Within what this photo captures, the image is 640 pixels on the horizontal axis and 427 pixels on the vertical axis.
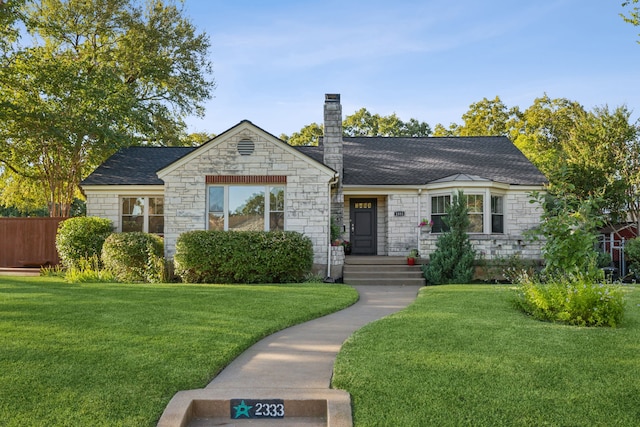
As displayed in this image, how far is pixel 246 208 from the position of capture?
1440 cm

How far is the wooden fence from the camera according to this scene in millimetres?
17750

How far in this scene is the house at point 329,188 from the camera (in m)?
14.2

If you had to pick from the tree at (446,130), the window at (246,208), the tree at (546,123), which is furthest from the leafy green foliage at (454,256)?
the tree at (446,130)

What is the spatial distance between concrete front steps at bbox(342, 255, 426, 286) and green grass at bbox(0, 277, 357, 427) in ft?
10.8

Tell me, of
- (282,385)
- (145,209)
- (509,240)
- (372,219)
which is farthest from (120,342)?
(372,219)

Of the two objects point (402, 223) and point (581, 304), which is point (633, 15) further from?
point (402, 223)

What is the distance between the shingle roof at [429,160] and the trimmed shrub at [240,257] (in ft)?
13.1

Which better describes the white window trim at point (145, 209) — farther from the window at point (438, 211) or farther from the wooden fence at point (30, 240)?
the window at point (438, 211)

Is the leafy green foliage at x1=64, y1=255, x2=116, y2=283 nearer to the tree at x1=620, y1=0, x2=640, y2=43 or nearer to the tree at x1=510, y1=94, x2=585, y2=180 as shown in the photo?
the tree at x1=620, y1=0, x2=640, y2=43

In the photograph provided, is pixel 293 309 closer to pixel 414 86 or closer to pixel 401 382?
pixel 401 382

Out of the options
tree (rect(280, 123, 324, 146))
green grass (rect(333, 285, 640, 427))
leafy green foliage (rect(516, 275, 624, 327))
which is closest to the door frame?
leafy green foliage (rect(516, 275, 624, 327))

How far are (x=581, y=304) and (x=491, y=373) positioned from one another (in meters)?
3.12

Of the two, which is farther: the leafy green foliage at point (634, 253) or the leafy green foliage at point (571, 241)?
the leafy green foliage at point (634, 253)

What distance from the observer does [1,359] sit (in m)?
5.21
